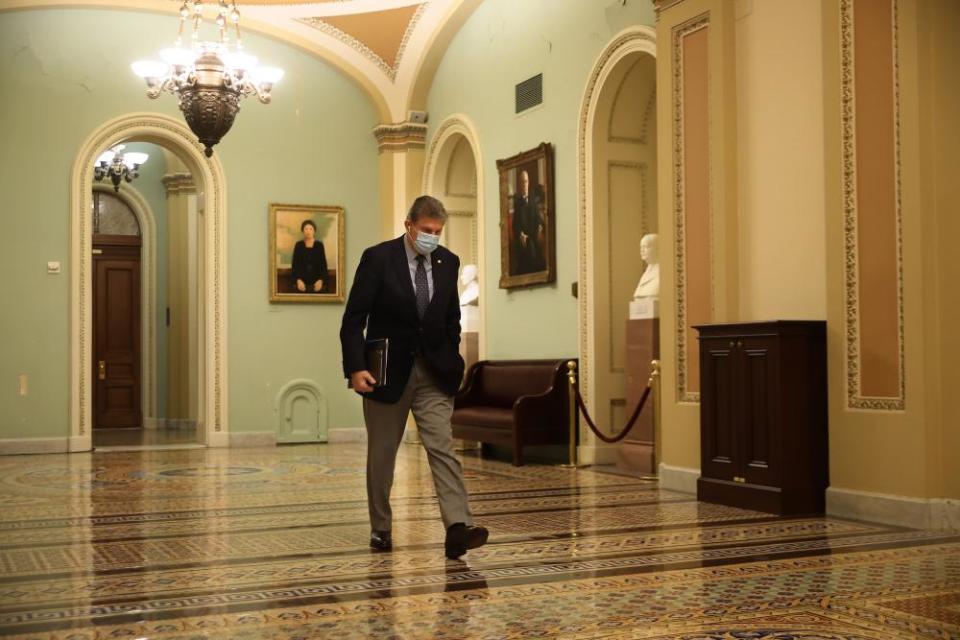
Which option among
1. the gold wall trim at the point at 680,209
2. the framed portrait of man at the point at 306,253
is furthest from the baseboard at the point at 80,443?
the gold wall trim at the point at 680,209

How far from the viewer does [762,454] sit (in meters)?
7.39

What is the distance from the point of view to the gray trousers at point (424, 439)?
551 centimetres

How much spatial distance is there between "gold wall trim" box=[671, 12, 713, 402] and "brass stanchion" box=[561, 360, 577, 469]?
220 cm

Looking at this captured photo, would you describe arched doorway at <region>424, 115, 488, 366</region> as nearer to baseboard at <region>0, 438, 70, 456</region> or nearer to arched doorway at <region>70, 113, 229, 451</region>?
arched doorway at <region>70, 113, 229, 451</region>

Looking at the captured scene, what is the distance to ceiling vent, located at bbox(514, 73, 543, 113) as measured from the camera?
11969 millimetres

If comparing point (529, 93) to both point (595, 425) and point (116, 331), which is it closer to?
point (595, 425)

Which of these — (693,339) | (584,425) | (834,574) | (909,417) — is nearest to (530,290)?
(584,425)

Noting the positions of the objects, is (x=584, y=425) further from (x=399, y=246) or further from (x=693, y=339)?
(x=399, y=246)

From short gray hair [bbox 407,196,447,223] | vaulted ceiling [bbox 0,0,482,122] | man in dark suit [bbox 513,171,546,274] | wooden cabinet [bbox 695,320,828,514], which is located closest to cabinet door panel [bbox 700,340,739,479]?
wooden cabinet [bbox 695,320,828,514]

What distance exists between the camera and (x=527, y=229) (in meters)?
12.1

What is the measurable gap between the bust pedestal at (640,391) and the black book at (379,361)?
4.57 meters

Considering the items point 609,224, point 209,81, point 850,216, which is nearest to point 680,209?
point 850,216

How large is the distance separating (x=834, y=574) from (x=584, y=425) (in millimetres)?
5773

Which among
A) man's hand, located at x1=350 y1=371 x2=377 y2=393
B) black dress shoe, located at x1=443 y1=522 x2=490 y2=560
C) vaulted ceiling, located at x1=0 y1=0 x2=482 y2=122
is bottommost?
black dress shoe, located at x1=443 y1=522 x2=490 y2=560
